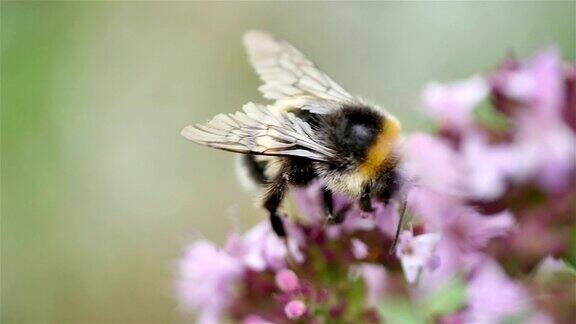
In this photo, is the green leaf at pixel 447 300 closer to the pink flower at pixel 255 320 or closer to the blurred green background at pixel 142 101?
the pink flower at pixel 255 320

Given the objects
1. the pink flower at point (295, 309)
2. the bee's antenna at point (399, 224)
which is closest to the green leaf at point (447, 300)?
the bee's antenna at point (399, 224)

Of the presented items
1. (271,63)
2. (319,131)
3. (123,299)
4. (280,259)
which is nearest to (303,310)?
(280,259)

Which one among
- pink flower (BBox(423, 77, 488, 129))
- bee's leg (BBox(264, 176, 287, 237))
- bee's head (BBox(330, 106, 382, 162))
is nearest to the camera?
bee's head (BBox(330, 106, 382, 162))

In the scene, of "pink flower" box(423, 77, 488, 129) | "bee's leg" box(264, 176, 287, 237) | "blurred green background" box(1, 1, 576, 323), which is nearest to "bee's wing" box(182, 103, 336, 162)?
"bee's leg" box(264, 176, 287, 237)

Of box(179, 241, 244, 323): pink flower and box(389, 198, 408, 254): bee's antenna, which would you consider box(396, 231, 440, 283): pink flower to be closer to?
box(389, 198, 408, 254): bee's antenna

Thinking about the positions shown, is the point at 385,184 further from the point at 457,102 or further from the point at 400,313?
the point at 457,102

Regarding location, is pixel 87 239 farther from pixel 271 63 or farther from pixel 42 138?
pixel 271 63

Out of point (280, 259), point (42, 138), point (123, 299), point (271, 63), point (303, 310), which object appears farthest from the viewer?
point (42, 138)
